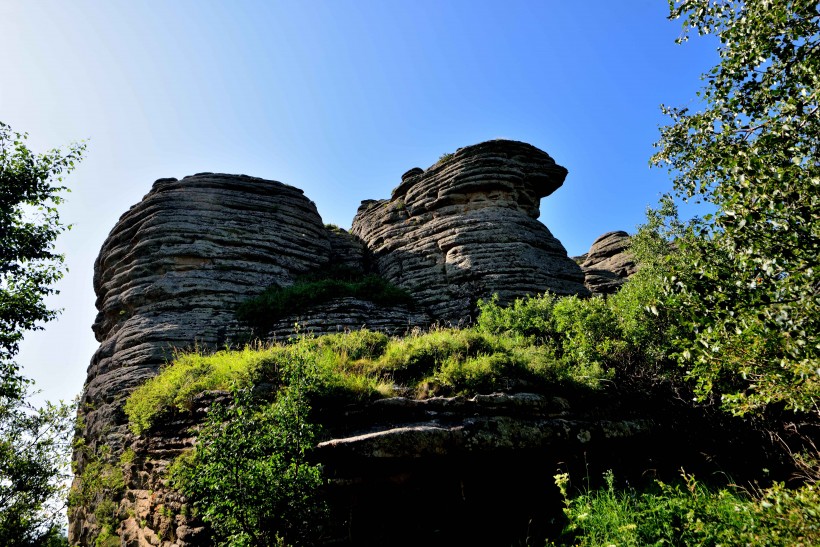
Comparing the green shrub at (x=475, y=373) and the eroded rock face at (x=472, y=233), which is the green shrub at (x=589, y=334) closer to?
the green shrub at (x=475, y=373)

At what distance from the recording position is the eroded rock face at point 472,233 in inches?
821

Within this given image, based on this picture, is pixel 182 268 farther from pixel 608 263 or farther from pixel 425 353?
pixel 608 263

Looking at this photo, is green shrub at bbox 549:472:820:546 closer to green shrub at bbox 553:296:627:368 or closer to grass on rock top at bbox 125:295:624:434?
grass on rock top at bbox 125:295:624:434

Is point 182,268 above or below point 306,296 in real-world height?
above

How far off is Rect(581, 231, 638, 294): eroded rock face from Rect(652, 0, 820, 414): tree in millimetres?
22957

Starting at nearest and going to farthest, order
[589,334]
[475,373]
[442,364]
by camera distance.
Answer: [475,373] → [442,364] → [589,334]

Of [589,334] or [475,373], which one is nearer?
[475,373]

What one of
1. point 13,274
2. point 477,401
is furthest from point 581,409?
point 13,274

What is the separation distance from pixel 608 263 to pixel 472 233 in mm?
19288

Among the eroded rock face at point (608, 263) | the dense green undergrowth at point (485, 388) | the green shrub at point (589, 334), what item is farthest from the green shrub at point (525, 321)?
the eroded rock face at point (608, 263)

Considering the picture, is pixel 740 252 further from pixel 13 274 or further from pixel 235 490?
pixel 13 274

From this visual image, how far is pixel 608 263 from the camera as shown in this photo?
121 feet

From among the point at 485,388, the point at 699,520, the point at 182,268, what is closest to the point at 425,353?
the point at 485,388

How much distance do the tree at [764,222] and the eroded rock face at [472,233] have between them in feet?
42.1
